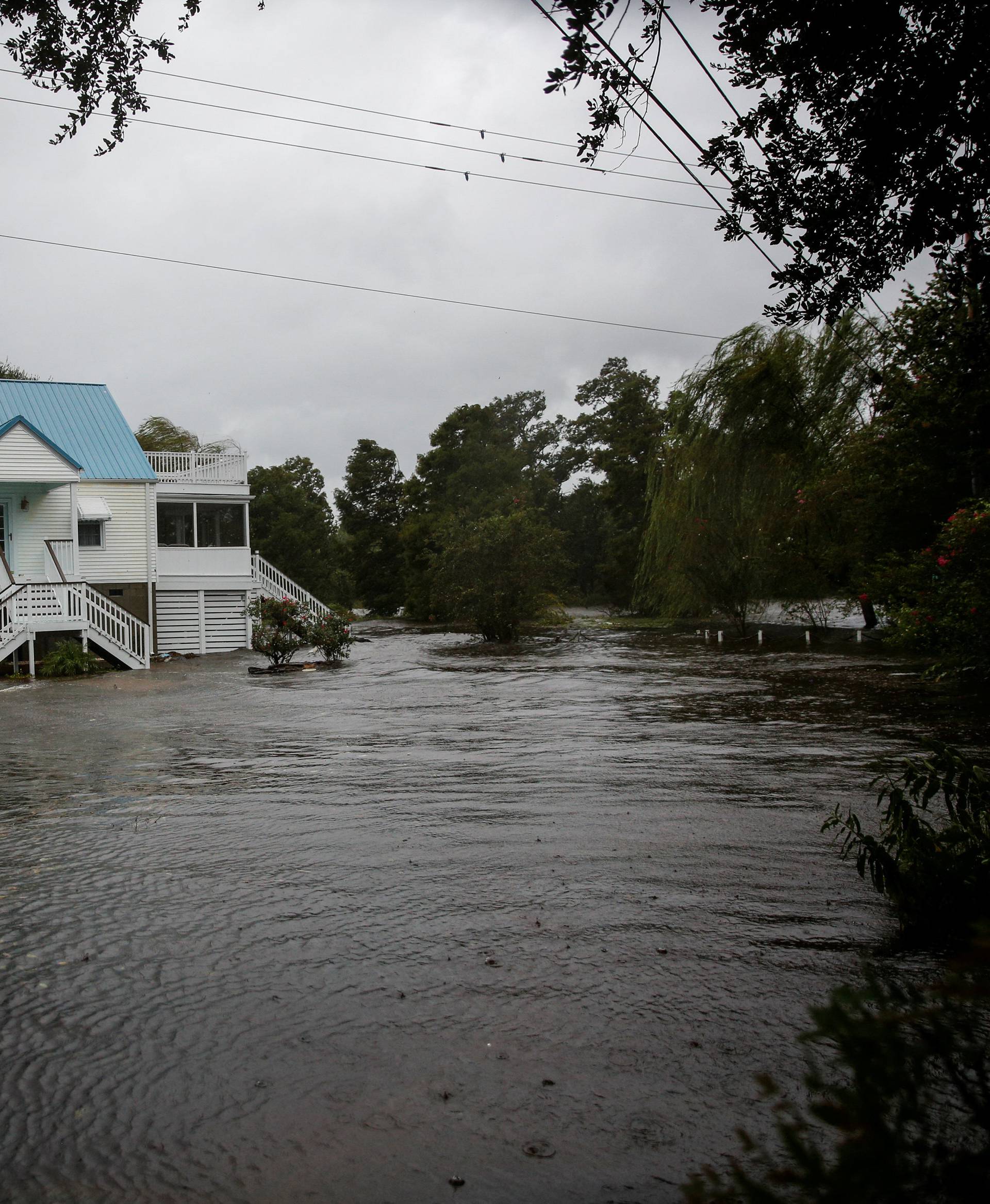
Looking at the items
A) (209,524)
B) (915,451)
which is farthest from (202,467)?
(915,451)

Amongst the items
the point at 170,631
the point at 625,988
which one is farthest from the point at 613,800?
the point at 170,631

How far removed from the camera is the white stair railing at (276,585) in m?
35.2

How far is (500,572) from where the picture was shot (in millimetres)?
35031

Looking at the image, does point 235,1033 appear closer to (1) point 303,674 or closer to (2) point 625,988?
(2) point 625,988

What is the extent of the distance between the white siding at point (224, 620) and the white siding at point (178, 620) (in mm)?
363

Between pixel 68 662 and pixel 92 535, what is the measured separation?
7635 millimetres

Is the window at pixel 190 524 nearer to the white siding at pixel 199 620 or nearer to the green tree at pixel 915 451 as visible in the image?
the white siding at pixel 199 620

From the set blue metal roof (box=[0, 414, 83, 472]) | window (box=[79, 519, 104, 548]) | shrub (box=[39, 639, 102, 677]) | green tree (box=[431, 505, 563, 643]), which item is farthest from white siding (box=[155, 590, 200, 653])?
green tree (box=[431, 505, 563, 643])

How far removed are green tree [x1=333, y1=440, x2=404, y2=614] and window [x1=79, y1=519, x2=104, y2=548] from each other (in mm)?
34172

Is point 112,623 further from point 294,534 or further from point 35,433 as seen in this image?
point 294,534

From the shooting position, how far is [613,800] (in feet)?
31.3

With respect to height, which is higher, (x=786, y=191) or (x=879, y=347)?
(x=879, y=347)

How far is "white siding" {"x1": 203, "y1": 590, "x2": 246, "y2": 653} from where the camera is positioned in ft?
113

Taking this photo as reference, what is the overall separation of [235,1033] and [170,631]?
101ft
